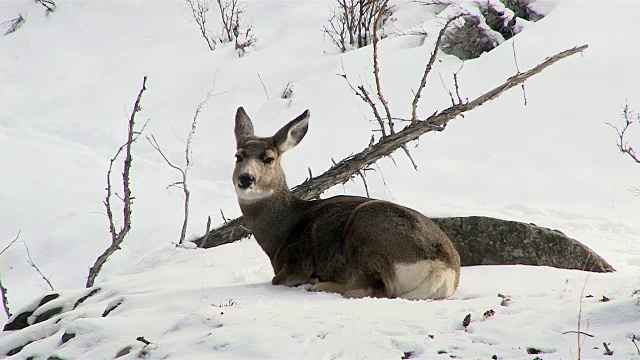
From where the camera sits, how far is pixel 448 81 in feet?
53.9

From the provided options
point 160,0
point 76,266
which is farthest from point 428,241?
point 160,0

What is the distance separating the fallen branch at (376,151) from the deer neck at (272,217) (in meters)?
1.46

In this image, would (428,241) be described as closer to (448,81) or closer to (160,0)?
(448,81)

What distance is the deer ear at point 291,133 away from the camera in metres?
7.00

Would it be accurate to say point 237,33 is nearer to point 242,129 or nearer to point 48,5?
point 48,5

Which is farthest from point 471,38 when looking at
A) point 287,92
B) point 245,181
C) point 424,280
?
point 424,280

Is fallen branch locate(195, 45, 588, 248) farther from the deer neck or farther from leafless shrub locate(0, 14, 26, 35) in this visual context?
leafless shrub locate(0, 14, 26, 35)

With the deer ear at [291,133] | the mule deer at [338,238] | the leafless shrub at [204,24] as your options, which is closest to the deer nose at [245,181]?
the mule deer at [338,238]

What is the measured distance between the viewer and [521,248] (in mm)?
7473

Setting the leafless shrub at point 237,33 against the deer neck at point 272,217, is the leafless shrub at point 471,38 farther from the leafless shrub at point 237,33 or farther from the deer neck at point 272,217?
the deer neck at point 272,217

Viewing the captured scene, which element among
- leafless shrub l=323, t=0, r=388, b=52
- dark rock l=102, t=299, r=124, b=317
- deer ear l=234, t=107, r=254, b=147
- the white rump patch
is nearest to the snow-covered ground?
dark rock l=102, t=299, r=124, b=317

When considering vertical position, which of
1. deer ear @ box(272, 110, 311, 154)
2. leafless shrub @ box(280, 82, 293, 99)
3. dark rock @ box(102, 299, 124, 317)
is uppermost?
leafless shrub @ box(280, 82, 293, 99)

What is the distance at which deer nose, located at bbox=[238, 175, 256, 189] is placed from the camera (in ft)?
21.7

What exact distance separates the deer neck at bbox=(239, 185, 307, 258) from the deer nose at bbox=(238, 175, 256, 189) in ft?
1.13
